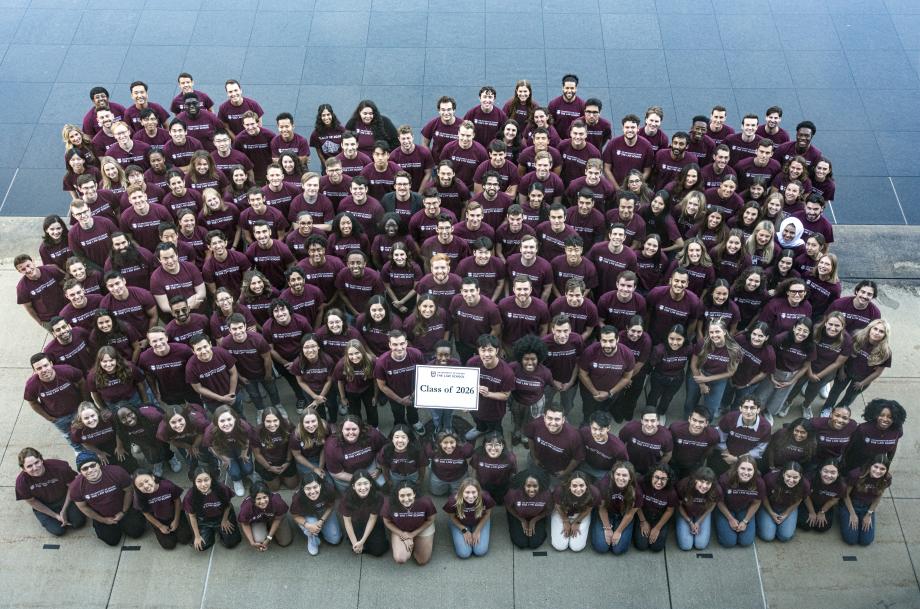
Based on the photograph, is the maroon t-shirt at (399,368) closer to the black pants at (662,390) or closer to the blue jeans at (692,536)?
the black pants at (662,390)

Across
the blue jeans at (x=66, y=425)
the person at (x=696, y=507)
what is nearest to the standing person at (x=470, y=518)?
the person at (x=696, y=507)

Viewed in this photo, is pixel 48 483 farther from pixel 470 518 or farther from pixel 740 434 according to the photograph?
pixel 740 434

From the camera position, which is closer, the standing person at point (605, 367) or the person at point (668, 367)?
the standing person at point (605, 367)

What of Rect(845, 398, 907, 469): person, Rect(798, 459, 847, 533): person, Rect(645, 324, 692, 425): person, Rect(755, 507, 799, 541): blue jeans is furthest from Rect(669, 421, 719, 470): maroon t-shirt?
Rect(845, 398, 907, 469): person

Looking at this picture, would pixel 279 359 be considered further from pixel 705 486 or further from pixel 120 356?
pixel 705 486

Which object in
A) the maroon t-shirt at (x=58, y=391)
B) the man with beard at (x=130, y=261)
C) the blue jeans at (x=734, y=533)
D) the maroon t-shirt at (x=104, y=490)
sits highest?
the man with beard at (x=130, y=261)

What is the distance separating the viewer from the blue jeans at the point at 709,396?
962cm

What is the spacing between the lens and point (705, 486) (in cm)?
855

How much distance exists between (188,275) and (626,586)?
5.89m

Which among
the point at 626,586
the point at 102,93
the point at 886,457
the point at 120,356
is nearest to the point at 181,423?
the point at 120,356

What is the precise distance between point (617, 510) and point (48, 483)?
19.2 feet

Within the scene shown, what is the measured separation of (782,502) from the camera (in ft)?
29.0

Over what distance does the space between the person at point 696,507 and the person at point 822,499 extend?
3.32 feet

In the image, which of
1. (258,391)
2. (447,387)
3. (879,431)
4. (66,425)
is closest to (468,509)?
(447,387)
